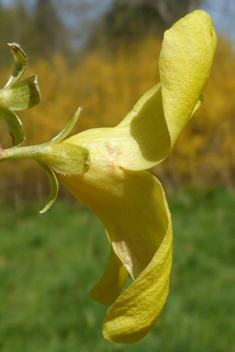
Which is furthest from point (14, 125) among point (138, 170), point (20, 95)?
point (138, 170)

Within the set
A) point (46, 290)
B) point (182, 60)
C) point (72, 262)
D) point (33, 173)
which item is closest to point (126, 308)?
point (182, 60)

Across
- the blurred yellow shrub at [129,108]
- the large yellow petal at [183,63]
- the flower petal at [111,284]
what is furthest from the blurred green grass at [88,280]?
the large yellow petal at [183,63]

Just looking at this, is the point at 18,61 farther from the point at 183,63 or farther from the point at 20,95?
the point at 183,63

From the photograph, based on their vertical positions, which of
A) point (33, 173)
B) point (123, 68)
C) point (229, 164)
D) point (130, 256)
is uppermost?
point (130, 256)

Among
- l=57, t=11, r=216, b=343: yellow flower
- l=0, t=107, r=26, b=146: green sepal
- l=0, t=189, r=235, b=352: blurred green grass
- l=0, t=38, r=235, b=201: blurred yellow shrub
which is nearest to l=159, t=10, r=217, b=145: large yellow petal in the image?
l=57, t=11, r=216, b=343: yellow flower

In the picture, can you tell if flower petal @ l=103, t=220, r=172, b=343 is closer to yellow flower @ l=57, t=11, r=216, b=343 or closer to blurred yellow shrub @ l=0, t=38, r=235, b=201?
yellow flower @ l=57, t=11, r=216, b=343

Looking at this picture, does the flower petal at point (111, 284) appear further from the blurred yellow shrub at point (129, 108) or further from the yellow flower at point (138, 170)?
the blurred yellow shrub at point (129, 108)

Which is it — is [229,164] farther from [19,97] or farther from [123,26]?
[19,97]
